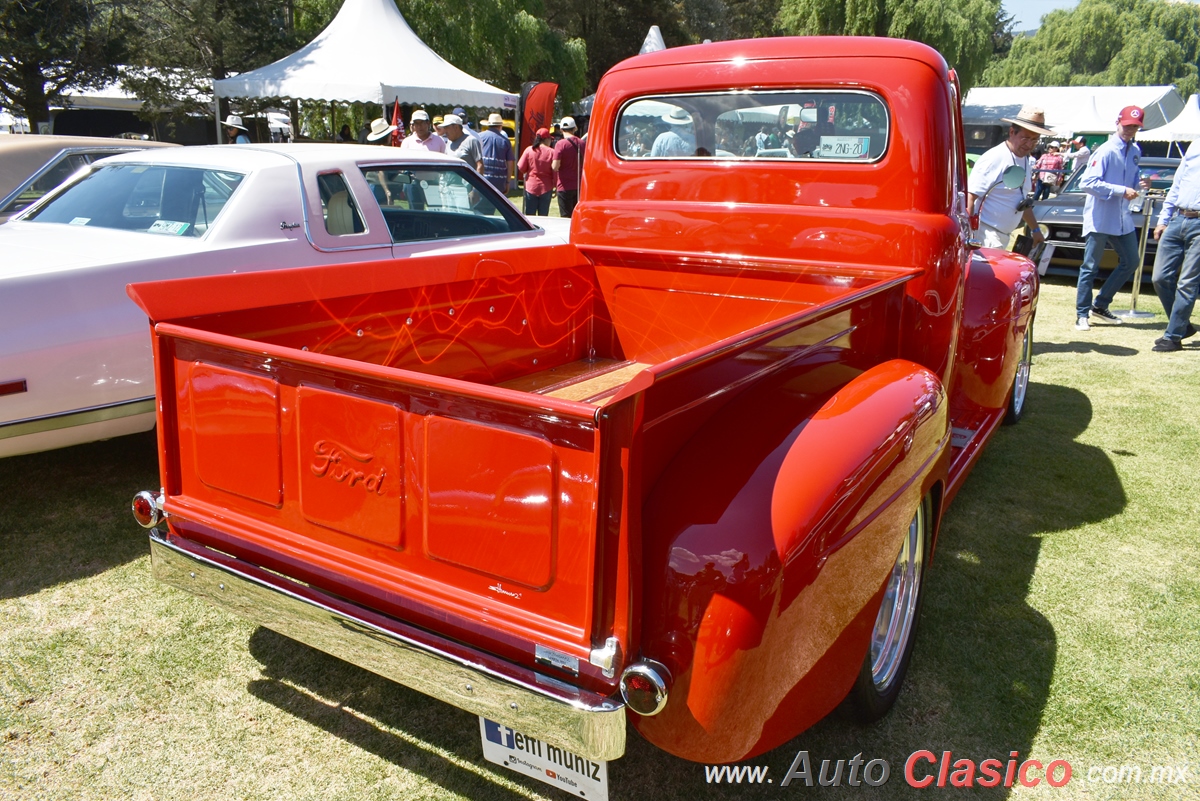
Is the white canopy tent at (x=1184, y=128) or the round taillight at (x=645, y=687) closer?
the round taillight at (x=645, y=687)

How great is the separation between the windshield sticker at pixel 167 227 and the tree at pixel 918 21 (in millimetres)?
26636

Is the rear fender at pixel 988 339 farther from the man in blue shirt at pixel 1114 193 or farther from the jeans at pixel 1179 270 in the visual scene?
the man in blue shirt at pixel 1114 193

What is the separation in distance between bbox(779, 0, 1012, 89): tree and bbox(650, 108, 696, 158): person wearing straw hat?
26.0 meters

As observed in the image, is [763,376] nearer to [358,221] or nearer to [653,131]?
[653,131]

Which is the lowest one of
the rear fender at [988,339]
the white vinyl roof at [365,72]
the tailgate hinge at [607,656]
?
the tailgate hinge at [607,656]

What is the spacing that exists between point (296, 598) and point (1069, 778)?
2.12m

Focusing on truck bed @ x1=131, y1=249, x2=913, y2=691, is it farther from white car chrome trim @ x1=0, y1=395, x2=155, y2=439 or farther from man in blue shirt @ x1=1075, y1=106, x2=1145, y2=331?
man in blue shirt @ x1=1075, y1=106, x2=1145, y2=331

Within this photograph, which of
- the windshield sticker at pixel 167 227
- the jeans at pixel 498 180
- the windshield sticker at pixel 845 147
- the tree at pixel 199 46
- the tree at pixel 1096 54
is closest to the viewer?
the windshield sticker at pixel 845 147

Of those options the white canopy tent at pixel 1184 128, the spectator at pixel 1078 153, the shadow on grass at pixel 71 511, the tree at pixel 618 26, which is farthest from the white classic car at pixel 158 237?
the tree at pixel 618 26

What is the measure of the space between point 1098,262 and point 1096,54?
2569 inches

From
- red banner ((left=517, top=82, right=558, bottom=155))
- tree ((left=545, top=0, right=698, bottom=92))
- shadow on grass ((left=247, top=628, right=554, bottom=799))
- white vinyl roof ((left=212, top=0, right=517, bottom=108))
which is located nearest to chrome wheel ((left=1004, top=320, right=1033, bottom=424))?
shadow on grass ((left=247, top=628, right=554, bottom=799))

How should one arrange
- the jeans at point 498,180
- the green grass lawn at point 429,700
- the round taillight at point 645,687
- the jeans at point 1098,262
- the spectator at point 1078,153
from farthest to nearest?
the spectator at point 1078,153, the jeans at point 498,180, the jeans at point 1098,262, the green grass lawn at point 429,700, the round taillight at point 645,687

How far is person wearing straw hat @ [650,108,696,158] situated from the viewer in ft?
11.8

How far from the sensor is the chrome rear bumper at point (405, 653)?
5.32 feet
